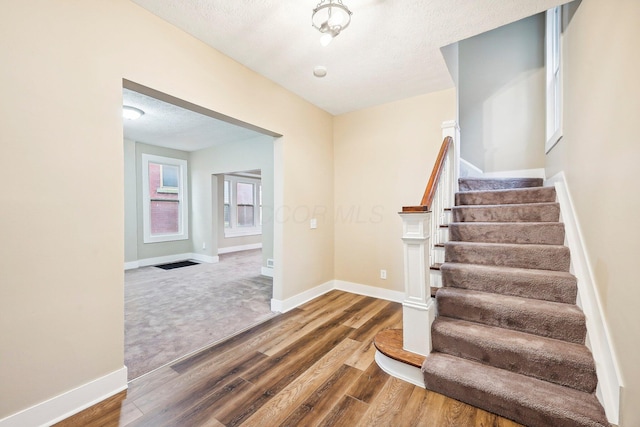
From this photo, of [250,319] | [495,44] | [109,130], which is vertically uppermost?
[495,44]

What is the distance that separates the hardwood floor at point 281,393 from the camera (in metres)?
1.51

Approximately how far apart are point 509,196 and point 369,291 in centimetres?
208

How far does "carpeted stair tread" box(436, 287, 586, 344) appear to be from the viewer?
166 centimetres

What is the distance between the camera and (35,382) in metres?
1.43

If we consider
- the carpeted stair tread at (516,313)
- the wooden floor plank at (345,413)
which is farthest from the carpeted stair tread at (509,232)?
the wooden floor plank at (345,413)

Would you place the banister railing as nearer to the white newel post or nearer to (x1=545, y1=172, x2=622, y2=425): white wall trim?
the white newel post

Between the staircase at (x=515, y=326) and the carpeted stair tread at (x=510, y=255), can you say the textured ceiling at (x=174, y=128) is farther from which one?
the staircase at (x=515, y=326)

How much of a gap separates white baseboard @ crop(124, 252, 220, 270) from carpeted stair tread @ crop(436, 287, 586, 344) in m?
5.44

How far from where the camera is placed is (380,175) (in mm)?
3578

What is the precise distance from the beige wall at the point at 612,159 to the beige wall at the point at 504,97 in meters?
1.94

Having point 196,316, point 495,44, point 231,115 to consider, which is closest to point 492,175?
point 495,44

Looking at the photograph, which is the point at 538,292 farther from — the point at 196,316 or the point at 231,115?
the point at 196,316

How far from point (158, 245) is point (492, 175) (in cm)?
690

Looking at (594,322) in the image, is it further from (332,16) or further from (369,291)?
(332,16)
